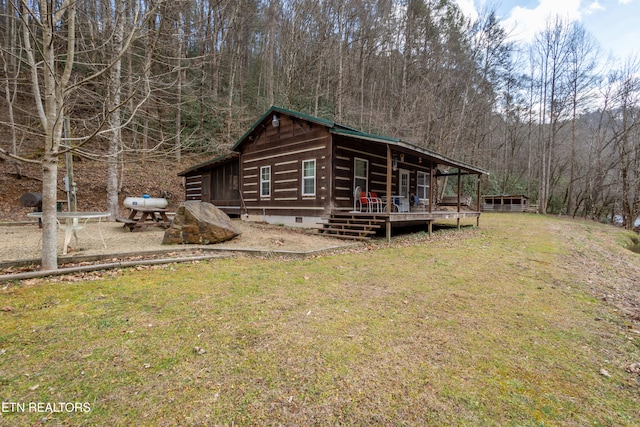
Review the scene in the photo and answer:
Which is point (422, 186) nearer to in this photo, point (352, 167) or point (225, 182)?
point (352, 167)

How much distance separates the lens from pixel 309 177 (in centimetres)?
1159

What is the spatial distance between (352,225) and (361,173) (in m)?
3.00

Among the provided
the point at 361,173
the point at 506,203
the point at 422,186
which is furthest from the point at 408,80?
the point at 361,173

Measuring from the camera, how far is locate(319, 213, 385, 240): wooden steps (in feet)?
30.8

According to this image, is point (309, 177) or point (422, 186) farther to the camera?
point (422, 186)

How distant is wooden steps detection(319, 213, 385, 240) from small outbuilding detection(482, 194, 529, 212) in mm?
24788

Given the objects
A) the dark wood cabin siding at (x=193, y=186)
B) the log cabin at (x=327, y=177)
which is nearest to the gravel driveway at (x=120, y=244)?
the log cabin at (x=327, y=177)

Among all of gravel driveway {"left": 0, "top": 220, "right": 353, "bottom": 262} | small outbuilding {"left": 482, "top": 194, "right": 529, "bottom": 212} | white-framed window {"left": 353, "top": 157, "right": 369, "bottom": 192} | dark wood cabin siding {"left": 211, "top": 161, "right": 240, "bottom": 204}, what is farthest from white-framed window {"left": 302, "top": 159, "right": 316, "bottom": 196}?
small outbuilding {"left": 482, "top": 194, "right": 529, "bottom": 212}

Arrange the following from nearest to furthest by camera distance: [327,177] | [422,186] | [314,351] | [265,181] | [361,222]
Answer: [314,351] < [361,222] < [327,177] < [265,181] < [422,186]

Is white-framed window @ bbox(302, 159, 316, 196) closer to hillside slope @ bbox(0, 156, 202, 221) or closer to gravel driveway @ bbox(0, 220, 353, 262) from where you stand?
gravel driveway @ bbox(0, 220, 353, 262)

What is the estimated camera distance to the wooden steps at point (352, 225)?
9375 millimetres

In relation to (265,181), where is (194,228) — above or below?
below

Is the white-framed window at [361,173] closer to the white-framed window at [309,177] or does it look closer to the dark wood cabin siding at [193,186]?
the white-framed window at [309,177]

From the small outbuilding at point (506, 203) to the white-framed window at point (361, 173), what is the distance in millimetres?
23350
